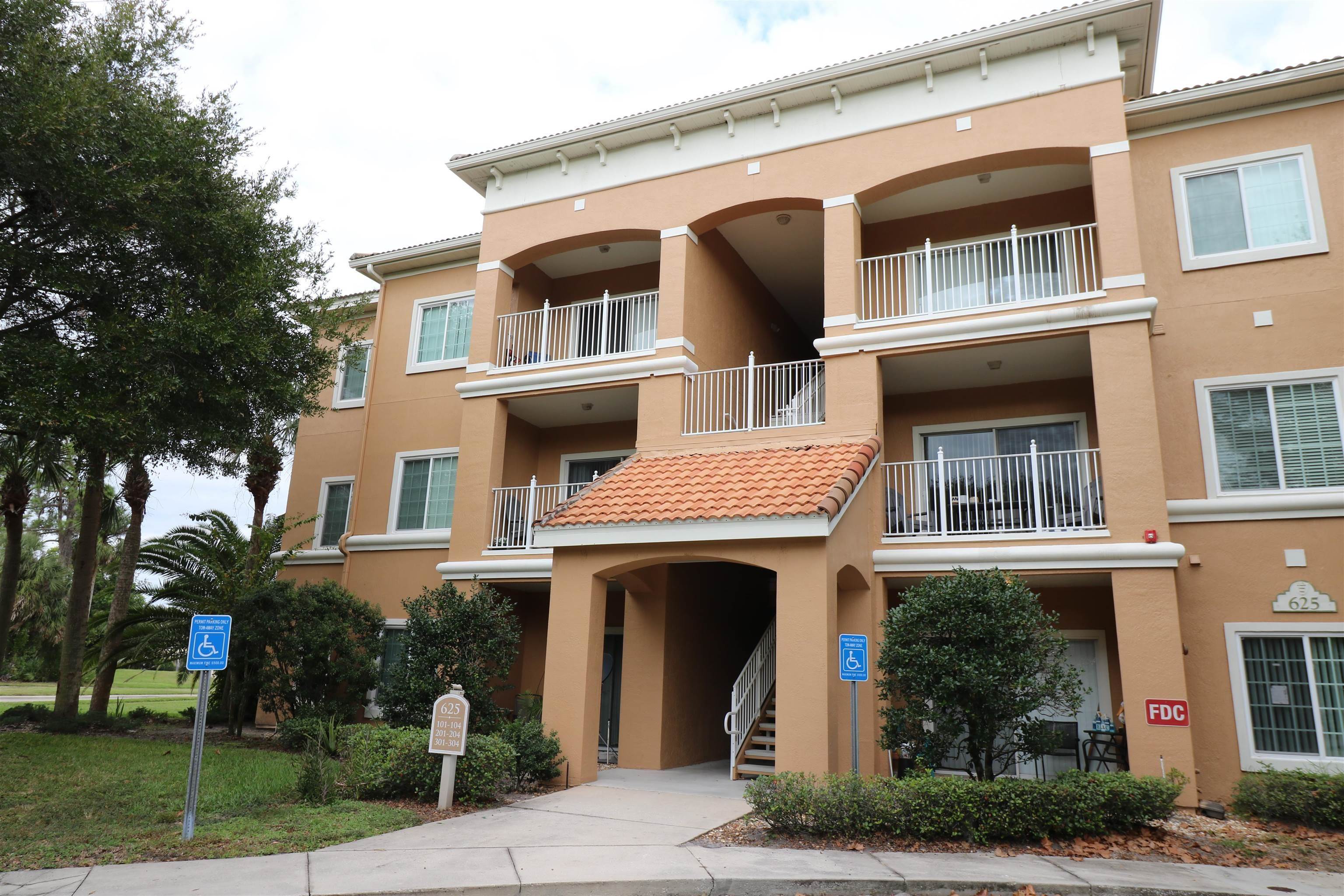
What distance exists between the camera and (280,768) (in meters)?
12.3

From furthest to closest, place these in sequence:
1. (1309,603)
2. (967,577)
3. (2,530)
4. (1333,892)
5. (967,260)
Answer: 1. (2,530)
2. (967,260)
3. (1309,603)
4. (967,577)
5. (1333,892)

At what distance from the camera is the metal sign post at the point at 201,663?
810cm

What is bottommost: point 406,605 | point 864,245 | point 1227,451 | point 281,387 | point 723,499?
point 406,605

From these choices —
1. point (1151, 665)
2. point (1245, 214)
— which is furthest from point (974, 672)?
point (1245, 214)

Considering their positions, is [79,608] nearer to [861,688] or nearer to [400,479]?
[400,479]

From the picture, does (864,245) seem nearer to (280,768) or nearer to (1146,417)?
(1146,417)

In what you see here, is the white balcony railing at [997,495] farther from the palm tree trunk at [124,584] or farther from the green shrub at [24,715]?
the green shrub at [24,715]

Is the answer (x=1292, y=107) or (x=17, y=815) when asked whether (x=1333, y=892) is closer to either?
(x=1292, y=107)

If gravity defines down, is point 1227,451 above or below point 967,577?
above

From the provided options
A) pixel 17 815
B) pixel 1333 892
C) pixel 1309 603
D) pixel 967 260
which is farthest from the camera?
pixel 967 260

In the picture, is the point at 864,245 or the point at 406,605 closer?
the point at 406,605

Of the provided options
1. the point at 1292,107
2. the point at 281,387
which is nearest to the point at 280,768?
the point at 281,387

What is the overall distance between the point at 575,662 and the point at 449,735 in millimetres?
2612

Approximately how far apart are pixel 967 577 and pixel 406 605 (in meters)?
7.67
